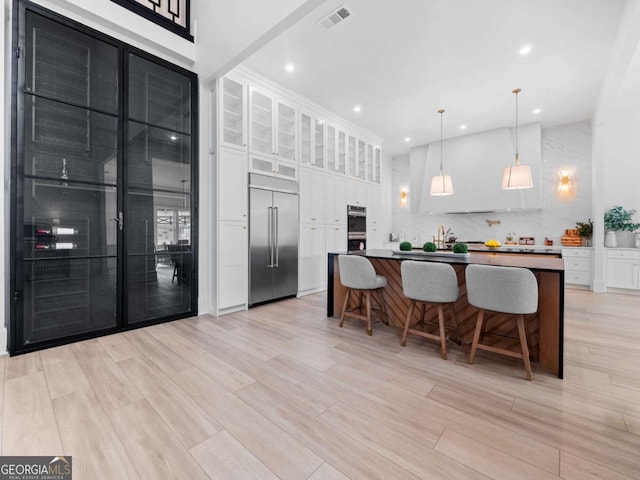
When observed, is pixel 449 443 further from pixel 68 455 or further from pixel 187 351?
pixel 187 351

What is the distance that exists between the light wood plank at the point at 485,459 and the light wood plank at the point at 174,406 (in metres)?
1.26

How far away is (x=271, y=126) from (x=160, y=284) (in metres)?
2.77

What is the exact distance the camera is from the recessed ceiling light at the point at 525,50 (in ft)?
11.0

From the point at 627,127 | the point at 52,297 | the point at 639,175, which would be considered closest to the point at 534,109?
the point at 627,127

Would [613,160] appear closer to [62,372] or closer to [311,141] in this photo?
[311,141]

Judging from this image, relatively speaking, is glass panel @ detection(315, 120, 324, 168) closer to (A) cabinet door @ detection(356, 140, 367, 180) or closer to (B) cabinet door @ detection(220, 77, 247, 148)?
(A) cabinet door @ detection(356, 140, 367, 180)

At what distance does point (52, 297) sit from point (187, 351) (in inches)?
59.3

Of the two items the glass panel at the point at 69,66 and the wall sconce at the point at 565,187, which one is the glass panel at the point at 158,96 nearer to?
the glass panel at the point at 69,66

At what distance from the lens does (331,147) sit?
5570mm

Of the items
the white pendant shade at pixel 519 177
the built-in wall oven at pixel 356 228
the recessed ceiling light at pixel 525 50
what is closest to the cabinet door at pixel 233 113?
the built-in wall oven at pixel 356 228

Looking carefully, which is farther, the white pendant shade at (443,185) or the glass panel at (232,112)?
the white pendant shade at (443,185)

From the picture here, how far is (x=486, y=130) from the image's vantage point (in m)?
6.14

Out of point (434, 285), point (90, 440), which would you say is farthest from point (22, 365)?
point (434, 285)

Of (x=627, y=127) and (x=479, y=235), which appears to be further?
(x=479, y=235)
